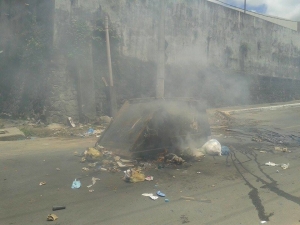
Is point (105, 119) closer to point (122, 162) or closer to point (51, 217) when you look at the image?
point (122, 162)

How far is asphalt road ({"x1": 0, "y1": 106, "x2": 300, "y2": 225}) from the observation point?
3.62 metres

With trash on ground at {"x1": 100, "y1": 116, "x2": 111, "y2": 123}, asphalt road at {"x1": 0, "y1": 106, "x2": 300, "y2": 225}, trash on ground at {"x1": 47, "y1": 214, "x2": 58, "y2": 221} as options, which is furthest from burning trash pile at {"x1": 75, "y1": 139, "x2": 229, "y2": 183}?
trash on ground at {"x1": 100, "y1": 116, "x2": 111, "y2": 123}

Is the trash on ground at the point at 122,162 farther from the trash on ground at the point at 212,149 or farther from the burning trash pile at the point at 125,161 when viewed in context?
the trash on ground at the point at 212,149

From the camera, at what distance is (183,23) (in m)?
14.7

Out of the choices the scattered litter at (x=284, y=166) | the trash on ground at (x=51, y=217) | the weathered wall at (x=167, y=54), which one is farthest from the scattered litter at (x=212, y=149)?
the weathered wall at (x=167, y=54)

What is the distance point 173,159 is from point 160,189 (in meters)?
1.24

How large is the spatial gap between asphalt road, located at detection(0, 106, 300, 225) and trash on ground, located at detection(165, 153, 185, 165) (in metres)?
0.20

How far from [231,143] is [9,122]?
22.9 ft

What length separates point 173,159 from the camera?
5.65m

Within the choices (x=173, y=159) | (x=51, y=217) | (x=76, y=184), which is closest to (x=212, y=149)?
(x=173, y=159)

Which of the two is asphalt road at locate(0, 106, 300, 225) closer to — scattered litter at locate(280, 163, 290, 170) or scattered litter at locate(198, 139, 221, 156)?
scattered litter at locate(280, 163, 290, 170)

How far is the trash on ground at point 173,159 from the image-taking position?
18.4 ft

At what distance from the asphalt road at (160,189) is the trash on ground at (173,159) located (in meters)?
0.20

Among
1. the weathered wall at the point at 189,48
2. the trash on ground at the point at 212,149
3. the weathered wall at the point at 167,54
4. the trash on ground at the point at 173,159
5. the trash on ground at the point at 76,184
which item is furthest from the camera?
the weathered wall at the point at 189,48
